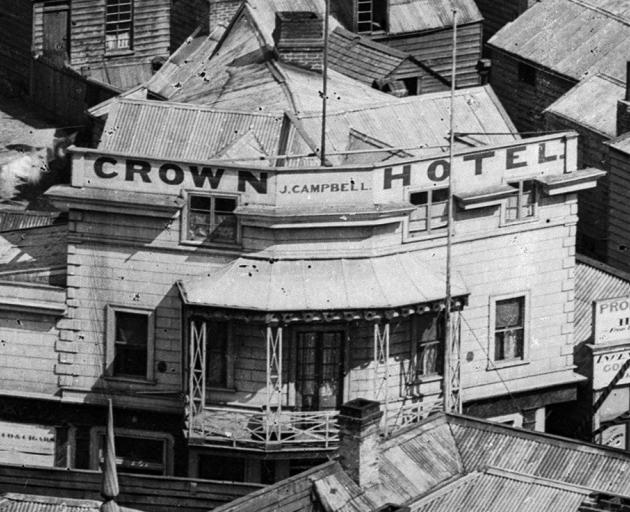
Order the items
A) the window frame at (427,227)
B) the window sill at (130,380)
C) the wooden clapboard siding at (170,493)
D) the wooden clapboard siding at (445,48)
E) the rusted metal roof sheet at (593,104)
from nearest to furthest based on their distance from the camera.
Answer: the wooden clapboard siding at (170,493), the window frame at (427,227), the window sill at (130,380), the rusted metal roof sheet at (593,104), the wooden clapboard siding at (445,48)

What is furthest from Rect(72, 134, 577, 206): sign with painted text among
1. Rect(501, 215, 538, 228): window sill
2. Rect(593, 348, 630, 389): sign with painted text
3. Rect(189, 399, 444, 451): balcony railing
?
Rect(593, 348, 630, 389): sign with painted text

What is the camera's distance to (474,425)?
72.9 meters

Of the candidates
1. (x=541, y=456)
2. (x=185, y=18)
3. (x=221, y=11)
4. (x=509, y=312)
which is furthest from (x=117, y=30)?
(x=541, y=456)

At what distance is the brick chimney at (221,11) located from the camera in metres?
103

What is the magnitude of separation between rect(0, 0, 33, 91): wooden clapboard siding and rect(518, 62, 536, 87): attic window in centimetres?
1853

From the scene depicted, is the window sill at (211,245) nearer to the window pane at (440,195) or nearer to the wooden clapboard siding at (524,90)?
the window pane at (440,195)

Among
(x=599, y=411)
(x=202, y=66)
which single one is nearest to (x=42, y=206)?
(x=202, y=66)

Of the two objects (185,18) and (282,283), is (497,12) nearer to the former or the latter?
(185,18)

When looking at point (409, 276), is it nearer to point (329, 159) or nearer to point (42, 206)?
point (329, 159)

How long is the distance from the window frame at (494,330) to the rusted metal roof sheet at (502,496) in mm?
12709

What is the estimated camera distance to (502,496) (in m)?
69.6

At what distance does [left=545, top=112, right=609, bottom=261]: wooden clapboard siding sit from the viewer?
92312 millimetres

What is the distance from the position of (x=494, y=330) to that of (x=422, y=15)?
23838 millimetres

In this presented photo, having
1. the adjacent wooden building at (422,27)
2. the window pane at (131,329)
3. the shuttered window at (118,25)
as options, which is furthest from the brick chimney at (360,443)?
the shuttered window at (118,25)
